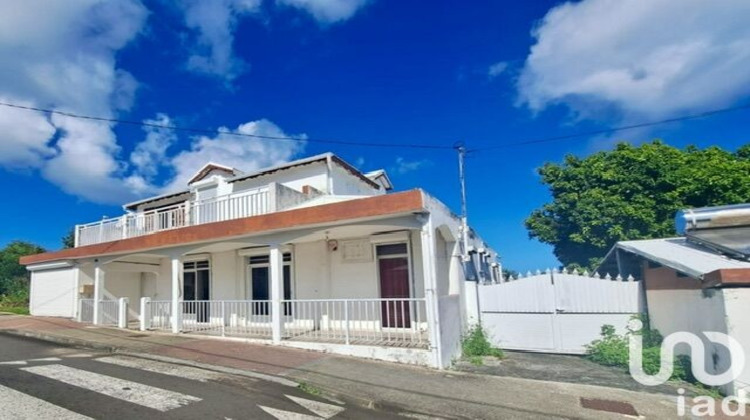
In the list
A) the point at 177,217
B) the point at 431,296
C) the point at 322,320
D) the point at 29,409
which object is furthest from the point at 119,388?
the point at 177,217

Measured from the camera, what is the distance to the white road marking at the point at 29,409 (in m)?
4.91

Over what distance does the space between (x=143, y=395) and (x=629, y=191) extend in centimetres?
1856

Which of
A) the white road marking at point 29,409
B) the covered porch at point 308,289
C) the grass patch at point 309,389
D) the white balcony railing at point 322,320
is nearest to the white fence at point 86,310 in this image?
the covered porch at point 308,289

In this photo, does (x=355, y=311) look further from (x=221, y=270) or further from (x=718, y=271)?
(x=718, y=271)

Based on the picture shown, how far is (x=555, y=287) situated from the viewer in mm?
9703

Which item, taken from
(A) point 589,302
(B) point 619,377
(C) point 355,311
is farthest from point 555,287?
(C) point 355,311

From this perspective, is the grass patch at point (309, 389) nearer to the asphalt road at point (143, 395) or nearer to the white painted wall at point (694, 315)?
the asphalt road at point (143, 395)

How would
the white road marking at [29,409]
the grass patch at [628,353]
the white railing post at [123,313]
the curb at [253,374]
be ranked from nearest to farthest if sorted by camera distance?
the white road marking at [29,409] < the curb at [253,374] < the grass patch at [628,353] < the white railing post at [123,313]

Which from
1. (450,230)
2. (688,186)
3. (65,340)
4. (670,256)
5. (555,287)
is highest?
(688,186)

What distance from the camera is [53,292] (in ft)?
58.1

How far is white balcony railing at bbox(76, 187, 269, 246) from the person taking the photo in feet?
40.5

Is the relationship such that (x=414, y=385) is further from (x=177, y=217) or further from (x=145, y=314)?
(x=177, y=217)

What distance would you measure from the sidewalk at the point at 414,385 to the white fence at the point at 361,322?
83cm

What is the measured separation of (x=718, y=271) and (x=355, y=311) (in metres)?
8.11
